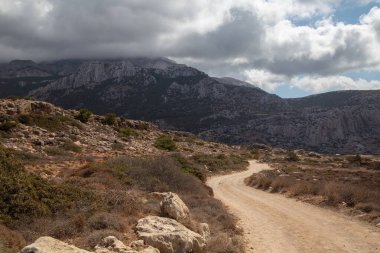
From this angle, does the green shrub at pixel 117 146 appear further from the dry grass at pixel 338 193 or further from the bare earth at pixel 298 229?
the bare earth at pixel 298 229

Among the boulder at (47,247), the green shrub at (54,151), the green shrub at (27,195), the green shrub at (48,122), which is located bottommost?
the green shrub at (54,151)

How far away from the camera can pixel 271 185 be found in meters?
37.7

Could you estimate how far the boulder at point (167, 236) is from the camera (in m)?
11.4

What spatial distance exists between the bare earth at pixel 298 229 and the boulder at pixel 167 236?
12.7 ft

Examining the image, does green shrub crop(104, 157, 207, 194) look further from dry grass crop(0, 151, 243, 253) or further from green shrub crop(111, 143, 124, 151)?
green shrub crop(111, 143, 124, 151)

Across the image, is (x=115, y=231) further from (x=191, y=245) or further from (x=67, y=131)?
(x=67, y=131)

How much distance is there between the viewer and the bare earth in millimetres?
15883

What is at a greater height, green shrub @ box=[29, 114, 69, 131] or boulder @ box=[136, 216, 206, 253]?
green shrub @ box=[29, 114, 69, 131]

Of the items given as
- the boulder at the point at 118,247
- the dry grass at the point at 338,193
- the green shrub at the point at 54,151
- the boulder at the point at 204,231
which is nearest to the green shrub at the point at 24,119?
the green shrub at the point at 54,151

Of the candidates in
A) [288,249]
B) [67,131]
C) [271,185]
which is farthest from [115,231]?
[67,131]

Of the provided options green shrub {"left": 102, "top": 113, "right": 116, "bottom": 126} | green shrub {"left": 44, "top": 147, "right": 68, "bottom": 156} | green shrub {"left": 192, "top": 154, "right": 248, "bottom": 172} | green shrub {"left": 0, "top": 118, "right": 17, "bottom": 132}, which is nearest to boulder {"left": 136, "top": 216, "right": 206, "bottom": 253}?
green shrub {"left": 44, "top": 147, "right": 68, "bottom": 156}

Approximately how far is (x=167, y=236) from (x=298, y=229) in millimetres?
9512

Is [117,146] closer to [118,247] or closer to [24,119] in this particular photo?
[24,119]

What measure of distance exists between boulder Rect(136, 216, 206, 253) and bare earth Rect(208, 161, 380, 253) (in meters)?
3.88
